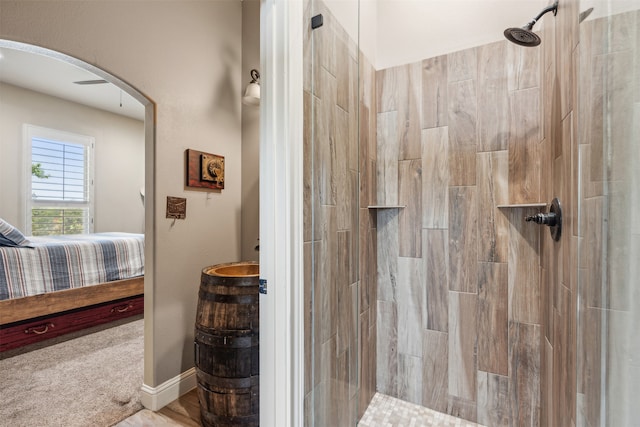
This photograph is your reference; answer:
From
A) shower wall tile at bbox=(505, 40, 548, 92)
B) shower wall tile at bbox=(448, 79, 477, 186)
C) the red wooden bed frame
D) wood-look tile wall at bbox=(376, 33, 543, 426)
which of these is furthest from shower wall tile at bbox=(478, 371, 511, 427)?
the red wooden bed frame

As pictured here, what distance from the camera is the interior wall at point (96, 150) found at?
4094 mm

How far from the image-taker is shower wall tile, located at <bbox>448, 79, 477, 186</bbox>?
170 cm

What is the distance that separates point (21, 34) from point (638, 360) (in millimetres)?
2288

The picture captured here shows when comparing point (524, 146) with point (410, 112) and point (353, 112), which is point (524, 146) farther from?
point (353, 112)

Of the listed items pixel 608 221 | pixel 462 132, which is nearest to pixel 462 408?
pixel 608 221

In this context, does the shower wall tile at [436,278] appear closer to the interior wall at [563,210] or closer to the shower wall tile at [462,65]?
the interior wall at [563,210]

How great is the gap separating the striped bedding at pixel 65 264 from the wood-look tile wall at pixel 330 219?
2809 millimetres

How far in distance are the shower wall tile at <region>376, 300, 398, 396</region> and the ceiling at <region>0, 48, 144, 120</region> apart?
3.90 metres

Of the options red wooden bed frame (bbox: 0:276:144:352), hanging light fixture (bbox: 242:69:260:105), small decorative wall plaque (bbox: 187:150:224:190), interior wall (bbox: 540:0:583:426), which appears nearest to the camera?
interior wall (bbox: 540:0:583:426)

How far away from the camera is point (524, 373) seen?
1.56m

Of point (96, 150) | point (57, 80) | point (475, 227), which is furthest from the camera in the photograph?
point (96, 150)

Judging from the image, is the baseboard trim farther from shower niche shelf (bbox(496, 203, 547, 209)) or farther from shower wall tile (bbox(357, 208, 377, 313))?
shower niche shelf (bbox(496, 203, 547, 209))

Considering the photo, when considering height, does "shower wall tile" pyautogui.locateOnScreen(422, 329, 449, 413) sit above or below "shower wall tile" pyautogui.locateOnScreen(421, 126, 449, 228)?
below

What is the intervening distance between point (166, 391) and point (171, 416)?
149 mm
